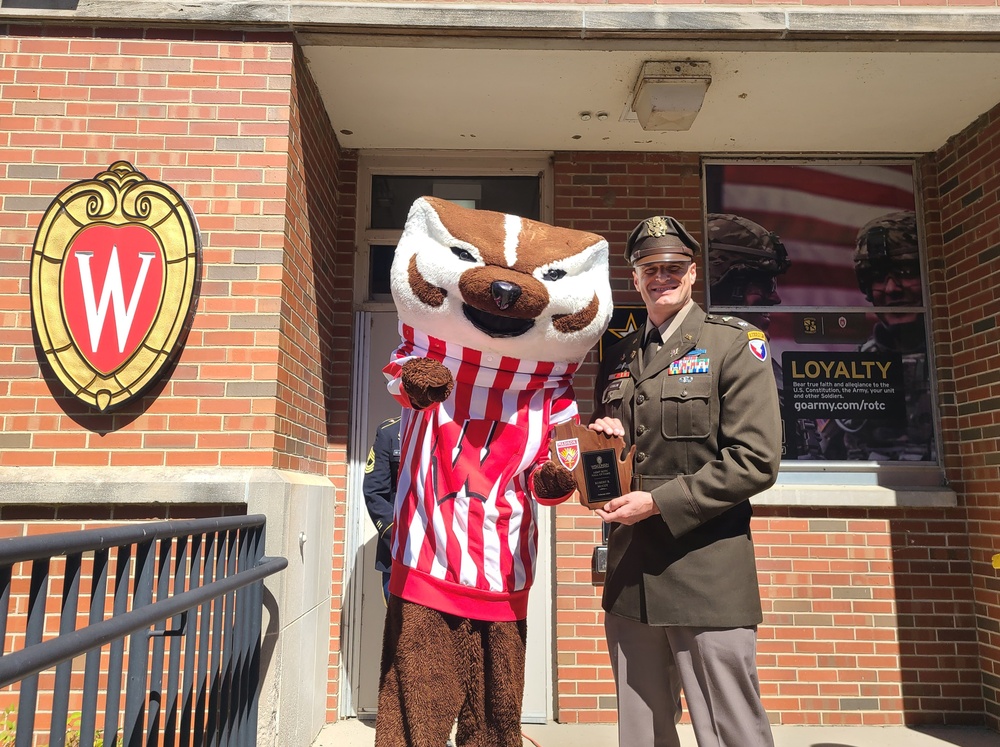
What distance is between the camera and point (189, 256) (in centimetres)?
321

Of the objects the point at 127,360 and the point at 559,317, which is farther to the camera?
the point at 127,360

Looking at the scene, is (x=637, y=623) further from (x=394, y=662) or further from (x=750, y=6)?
(x=750, y=6)

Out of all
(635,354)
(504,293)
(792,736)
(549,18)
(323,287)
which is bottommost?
(792,736)

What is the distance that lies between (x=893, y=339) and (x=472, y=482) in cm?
349

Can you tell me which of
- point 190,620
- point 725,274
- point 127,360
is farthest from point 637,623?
point 725,274

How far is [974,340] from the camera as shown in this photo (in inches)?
168

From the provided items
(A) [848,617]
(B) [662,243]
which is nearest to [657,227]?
(B) [662,243]

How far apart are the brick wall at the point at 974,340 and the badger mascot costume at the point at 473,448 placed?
3.00 metres

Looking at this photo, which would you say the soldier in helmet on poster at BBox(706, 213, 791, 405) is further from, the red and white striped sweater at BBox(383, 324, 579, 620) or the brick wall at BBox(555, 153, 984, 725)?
the red and white striped sweater at BBox(383, 324, 579, 620)

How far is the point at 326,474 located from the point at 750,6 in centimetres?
350

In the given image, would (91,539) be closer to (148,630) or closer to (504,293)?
(148,630)

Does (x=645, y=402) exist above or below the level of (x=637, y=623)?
above

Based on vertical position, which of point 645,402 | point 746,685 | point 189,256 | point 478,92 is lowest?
point 746,685

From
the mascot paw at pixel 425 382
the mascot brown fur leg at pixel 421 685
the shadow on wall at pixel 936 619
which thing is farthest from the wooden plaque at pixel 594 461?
the shadow on wall at pixel 936 619
